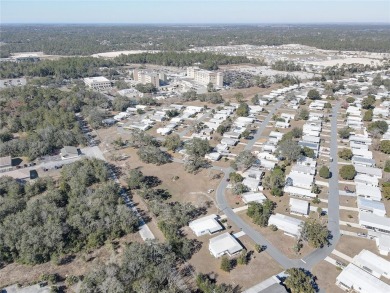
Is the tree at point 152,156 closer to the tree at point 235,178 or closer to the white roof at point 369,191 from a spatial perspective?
the tree at point 235,178

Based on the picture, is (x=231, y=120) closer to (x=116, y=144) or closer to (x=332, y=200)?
(x=116, y=144)

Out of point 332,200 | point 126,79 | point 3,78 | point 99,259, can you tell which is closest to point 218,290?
point 99,259

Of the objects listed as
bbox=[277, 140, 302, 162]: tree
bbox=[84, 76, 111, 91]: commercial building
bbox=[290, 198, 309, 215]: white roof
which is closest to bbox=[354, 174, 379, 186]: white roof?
bbox=[277, 140, 302, 162]: tree

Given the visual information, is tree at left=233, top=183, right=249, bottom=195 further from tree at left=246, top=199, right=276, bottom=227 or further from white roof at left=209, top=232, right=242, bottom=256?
white roof at left=209, top=232, right=242, bottom=256

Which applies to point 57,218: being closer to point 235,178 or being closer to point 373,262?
point 235,178

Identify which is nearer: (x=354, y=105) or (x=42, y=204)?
(x=42, y=204)

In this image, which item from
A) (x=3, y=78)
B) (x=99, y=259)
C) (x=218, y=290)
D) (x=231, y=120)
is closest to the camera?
(x=218, y=290)
